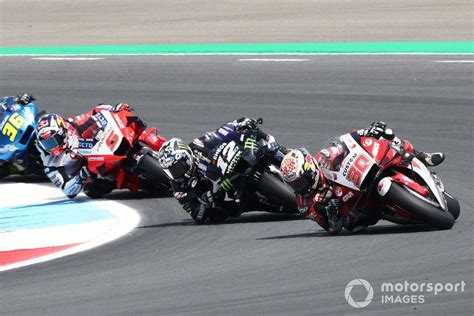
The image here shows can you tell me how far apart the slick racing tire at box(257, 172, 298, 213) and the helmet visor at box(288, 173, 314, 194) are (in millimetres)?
1097

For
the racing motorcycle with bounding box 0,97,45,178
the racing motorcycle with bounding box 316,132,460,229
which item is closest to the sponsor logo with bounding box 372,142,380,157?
the racing motorcycle with bounding box 316,132,460,229

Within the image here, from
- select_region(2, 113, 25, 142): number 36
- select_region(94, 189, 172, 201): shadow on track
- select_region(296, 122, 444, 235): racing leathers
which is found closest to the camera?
select_region(296, 122, 444, 235): racing leathers

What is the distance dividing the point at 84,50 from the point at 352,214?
16144mm

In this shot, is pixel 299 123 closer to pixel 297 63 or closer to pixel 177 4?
pixel 297 63

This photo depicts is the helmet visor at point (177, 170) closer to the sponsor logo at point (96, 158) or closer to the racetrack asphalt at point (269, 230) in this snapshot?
the racetrack asphalt at point (269, 230)

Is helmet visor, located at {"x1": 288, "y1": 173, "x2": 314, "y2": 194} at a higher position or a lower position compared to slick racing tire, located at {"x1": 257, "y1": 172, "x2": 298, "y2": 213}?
higher

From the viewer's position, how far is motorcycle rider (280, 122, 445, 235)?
10328mm

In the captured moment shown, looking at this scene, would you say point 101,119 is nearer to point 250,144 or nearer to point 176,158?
point 176,158

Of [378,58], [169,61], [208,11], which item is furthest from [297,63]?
[208,11]

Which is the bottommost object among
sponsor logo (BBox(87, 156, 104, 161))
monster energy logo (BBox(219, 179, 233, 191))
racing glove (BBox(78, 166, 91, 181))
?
racing glove (BBox(78, 166, 91, 181))

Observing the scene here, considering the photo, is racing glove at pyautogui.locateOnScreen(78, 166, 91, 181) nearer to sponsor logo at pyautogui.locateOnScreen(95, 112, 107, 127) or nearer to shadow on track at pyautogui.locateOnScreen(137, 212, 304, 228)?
sponsor logo at pyautogui.locateOnScreen(95, 112, 107, 127)

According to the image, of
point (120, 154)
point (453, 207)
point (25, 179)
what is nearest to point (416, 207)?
point (453, 207)

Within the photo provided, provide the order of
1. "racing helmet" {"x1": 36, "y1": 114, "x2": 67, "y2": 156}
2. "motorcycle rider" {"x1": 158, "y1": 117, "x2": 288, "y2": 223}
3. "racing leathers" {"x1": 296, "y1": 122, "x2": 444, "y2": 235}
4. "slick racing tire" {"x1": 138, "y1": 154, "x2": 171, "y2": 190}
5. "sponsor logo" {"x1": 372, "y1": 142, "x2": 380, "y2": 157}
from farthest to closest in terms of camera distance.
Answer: "racing helmet" {"x1": 36, "y1": 114, "x2": 67, "y2": 156}
"slick racing tire" {"x1": 138, "y1": 154, "x2": 171, "y2": 190}
"motorcycle rider" {"x1": 158, "y1": 117, "x2": 288, "y2": 223}
"racing leathers" {"x1": 296, "y1": 122, "x2": 444, "y2": 235}
"sponsor logo" {"x1": 372, "y1": 142, "x2": 380, "y2": 157}

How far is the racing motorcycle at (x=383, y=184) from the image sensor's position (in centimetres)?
1002
